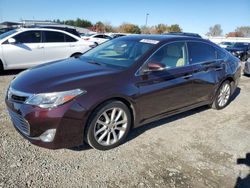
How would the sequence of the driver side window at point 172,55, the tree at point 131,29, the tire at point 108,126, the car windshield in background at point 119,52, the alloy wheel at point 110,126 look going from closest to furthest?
the tire at point 108,126 → the alloy wheel at point 110,126 → the car windshield in background at point 119,52 → the driver side window at point 172,55 → the tree at point 131,29

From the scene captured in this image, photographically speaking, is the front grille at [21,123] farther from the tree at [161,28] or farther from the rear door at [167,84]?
the tree at [161,28]

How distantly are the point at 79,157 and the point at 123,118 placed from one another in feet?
2.65

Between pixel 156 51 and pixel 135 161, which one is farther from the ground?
pixel 156 51

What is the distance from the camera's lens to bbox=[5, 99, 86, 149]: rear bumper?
10.0ft

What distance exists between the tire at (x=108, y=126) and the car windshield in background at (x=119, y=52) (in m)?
0.70

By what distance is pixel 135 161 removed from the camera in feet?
11.2

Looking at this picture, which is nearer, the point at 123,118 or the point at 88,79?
the point at 88,79

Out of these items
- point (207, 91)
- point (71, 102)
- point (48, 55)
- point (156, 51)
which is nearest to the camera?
point (71, 102)

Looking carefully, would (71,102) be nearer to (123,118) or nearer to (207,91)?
(123,118)

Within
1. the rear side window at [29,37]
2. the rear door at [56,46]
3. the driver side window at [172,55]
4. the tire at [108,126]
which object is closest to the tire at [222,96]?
the driver side window at [172,55]

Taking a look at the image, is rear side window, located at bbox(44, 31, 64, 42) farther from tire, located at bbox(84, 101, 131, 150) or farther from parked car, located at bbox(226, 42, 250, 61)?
parked car, located at bbox(226, 42, 250, 61)

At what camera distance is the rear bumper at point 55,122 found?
306 cm

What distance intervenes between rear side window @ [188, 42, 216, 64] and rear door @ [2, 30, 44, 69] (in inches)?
214

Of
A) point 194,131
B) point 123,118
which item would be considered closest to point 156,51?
point 123,118
